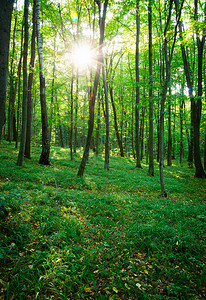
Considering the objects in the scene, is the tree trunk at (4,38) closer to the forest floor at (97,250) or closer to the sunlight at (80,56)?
the forest floor at (97,250)

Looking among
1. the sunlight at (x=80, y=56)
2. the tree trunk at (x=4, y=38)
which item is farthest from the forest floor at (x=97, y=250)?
the sunlight at (x=80, y=56)

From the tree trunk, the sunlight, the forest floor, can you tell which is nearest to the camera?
the forest floor

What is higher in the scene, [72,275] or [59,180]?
[59,180]

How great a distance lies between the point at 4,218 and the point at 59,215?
4.21 ft

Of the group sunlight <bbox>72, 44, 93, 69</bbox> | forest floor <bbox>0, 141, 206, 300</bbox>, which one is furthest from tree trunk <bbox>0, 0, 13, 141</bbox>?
sunlight <bbox>72, 44, 93, 69</bbox>

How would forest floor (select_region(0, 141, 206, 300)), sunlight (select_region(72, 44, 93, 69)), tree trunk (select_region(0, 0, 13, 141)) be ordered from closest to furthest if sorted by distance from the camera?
1. forest floor (select_region(0, 141, 206, 300))
2. tree trunk (select_region(0, 0, 13, 141))
3. sunlight (select_region(72, 44, 93, 69))

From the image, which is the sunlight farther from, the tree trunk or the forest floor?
the forest floor

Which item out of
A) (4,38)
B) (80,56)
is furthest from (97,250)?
(80,56)

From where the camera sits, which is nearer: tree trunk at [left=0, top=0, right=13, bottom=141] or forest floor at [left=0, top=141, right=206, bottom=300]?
forest floor at [left=0, top=141, right=206, bottom=300]

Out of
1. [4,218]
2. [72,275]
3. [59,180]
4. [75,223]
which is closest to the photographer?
[72,275]

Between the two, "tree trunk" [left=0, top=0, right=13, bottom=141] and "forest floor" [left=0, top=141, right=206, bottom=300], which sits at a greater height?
"tree trunk" [left=0, top=0, right=13, bottom=141]

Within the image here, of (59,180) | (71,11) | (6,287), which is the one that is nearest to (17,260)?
(6,287)

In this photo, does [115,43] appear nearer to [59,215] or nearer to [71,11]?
[71,11]

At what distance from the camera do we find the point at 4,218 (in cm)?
345
